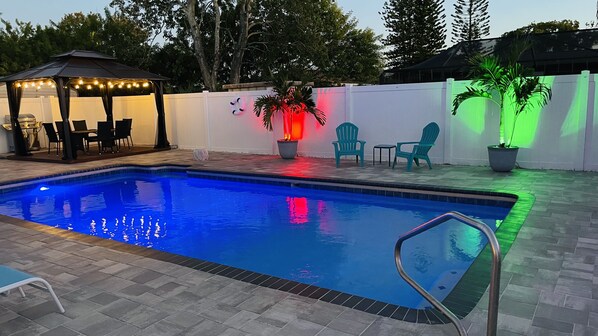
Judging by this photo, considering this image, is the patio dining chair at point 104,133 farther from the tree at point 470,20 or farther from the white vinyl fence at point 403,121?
the tree at point 470,20

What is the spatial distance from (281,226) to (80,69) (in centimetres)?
850


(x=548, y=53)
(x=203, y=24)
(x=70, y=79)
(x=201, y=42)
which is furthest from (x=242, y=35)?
(x=548, y=53)

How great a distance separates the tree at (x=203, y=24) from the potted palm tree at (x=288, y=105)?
940 cm

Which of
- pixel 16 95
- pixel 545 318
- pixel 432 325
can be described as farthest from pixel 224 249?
pixel 16 95

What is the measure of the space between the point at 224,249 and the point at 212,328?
254 cm

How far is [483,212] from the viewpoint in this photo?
6.32 metres

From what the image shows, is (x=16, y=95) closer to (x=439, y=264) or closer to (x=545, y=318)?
(x=439, y=264)

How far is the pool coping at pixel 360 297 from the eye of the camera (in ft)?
10.1

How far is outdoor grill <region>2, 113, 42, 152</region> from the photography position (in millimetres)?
12828

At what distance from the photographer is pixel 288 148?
34.7 feet

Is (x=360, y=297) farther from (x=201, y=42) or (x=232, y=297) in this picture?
(x=201, y=42)

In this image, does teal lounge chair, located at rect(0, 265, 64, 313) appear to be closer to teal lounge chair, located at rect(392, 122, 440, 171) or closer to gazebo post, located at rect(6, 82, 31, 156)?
teal lounge chair, located at rect(392, 122, 440, 171)

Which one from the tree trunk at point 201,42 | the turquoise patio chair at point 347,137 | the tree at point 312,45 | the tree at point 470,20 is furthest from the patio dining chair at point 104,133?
the tree at point 470,20

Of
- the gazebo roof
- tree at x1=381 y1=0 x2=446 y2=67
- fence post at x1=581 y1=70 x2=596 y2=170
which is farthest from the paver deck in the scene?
tree at x1=381 y1=0 x2=446 y2=67
